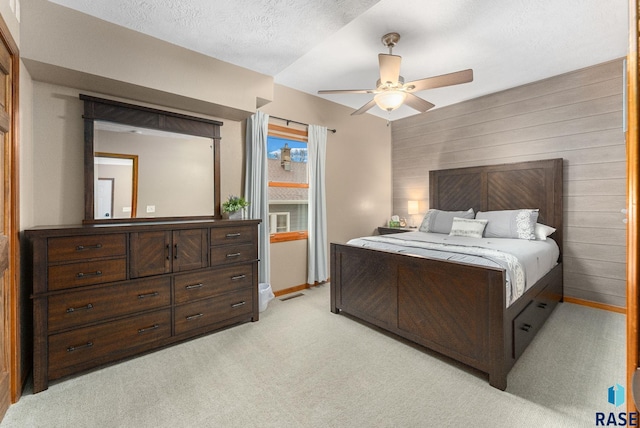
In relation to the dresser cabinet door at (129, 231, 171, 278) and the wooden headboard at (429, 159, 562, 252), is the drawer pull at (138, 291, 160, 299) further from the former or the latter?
the wooden headboard at (429, 159, 562, 252)

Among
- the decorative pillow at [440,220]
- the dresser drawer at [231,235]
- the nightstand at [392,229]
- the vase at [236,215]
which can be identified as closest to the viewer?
the dresser drawer at [231,235]

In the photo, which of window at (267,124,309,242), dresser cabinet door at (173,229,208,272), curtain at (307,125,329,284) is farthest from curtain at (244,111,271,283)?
dresser cabinet door at (173,229,208,272)

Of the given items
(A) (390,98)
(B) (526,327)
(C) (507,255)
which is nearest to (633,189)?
(C) (507,255)

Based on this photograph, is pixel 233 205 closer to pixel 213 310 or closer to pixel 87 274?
pixel 213 310

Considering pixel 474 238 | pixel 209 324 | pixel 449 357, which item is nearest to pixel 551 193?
pixel 474 238

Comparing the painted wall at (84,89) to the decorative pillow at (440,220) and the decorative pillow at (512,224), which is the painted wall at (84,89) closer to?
the decorative pillow at (440,220)

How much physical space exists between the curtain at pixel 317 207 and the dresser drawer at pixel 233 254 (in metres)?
1.28

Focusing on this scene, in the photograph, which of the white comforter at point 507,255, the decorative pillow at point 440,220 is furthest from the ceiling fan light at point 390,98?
the decorative pillow at point 440,220

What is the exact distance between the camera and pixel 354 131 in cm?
470

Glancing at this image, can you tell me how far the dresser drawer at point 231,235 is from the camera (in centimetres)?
265

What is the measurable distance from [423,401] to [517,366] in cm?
91

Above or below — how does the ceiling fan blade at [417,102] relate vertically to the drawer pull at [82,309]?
above

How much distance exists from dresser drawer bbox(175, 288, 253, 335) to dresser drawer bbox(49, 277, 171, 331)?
0.19 meters

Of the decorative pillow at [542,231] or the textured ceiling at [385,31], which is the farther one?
the decorative pillow at [542,231]
